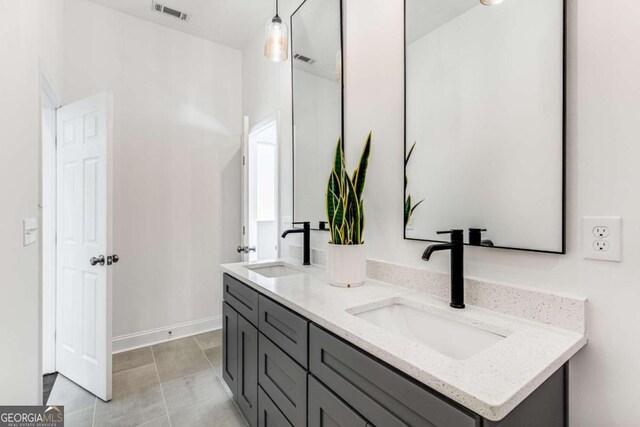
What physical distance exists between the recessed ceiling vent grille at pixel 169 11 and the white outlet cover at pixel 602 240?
3.25 m

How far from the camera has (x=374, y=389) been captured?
32.1 inches

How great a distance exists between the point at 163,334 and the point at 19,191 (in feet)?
6.59

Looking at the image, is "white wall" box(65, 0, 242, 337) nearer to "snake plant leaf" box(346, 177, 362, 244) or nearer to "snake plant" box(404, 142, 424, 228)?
"snake plant leaf" box(346, 177, 362, 244)

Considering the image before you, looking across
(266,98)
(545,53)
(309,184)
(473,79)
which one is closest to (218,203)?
(266,98)

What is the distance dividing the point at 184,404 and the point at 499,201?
2153mm

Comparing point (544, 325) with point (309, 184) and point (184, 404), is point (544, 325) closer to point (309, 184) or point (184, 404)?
point (309, 184)

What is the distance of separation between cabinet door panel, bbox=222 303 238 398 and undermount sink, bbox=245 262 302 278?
0.29 meters

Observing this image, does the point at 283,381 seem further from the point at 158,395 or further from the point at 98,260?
the point at 98,260

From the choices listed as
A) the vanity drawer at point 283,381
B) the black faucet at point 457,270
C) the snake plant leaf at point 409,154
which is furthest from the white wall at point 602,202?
the vanity drawer at point 283,381

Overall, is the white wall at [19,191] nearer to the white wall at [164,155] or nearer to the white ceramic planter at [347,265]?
the white wall at [164,155]

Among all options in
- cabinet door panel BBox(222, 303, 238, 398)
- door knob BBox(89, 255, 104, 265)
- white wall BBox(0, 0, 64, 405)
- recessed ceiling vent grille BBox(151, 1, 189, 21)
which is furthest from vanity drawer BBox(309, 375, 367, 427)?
recessed ceiling vent grille BBox(151, 1, 189, 21)

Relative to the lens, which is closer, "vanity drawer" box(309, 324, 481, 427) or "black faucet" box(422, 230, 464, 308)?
"vanity drawer" box(309, 324, 481, 427)

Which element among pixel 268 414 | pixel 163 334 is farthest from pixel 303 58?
pixel 163 334

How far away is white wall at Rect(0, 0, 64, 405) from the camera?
1.18 m
